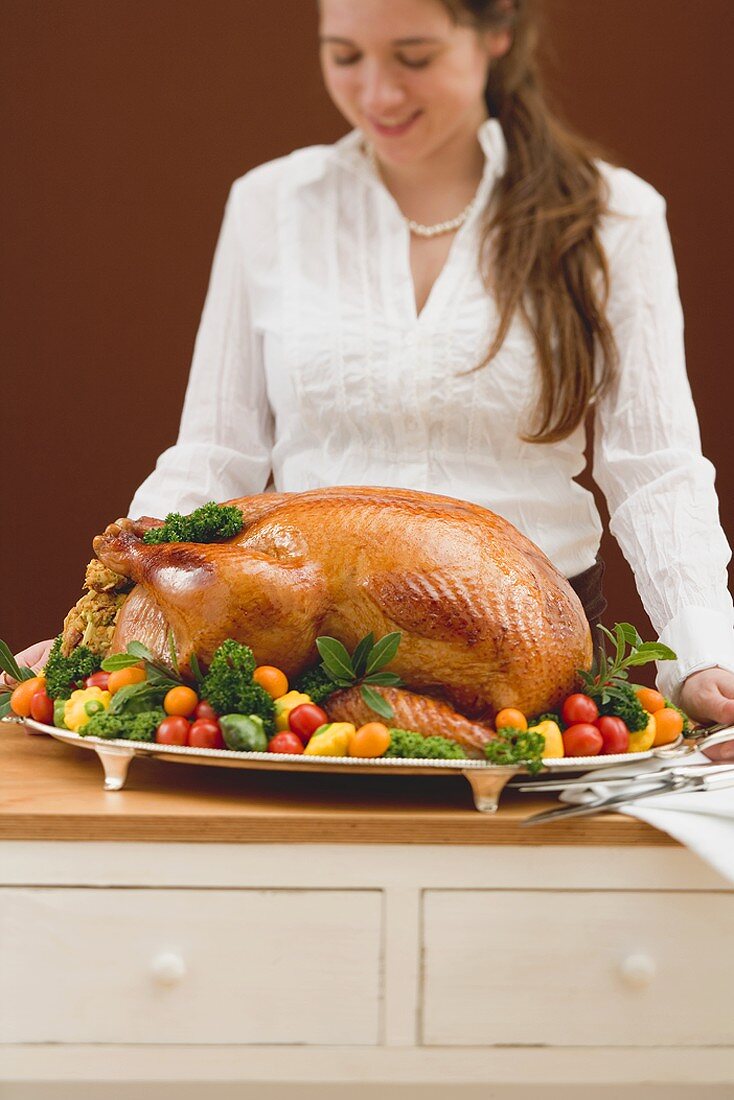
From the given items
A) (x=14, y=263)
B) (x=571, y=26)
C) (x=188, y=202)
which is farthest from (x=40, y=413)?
(x=571, y=26)

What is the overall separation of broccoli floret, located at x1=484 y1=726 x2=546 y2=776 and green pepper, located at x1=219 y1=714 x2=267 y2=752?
17 centimetres

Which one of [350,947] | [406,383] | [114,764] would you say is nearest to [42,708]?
[114,764]

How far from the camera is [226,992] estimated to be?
39.7 inches

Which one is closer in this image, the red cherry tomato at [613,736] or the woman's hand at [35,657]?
the red cherry tomato at [613,736]

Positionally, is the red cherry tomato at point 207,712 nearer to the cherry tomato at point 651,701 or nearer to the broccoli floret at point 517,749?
the broccoli floret at point 517,749

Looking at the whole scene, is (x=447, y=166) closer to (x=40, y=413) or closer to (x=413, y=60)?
(x=413, y=60)

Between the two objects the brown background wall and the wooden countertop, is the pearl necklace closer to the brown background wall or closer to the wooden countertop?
the wooden countertop

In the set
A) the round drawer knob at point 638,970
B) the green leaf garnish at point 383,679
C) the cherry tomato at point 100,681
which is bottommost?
the round drawer knob at point 638,970

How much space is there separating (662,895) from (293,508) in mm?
455

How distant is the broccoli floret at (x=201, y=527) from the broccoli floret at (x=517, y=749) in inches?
13.2

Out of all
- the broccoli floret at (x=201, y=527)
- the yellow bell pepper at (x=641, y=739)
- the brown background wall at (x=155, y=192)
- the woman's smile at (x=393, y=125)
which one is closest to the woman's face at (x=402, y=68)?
the woman's smile at (x=393, y=125)

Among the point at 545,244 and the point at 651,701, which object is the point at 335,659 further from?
the point at 545,244

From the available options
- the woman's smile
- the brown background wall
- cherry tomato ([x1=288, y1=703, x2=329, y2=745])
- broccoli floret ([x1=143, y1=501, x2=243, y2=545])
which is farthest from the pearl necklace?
the brown background wall

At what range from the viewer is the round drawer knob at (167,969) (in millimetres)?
992
